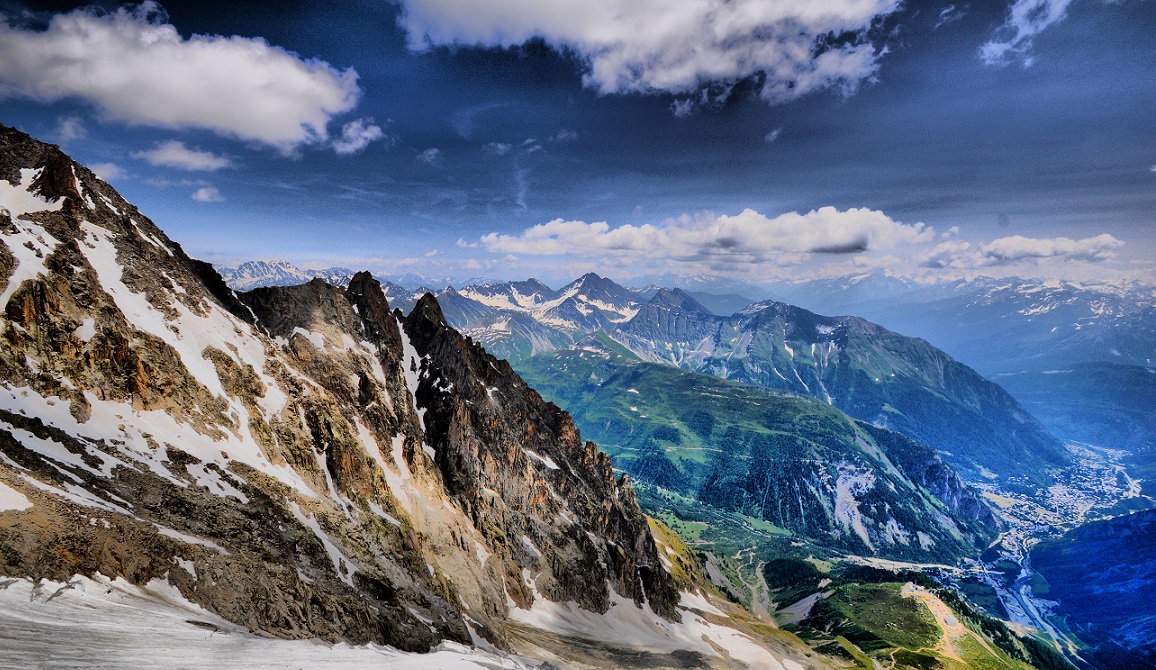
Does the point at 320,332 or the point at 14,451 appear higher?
the point at 320,332

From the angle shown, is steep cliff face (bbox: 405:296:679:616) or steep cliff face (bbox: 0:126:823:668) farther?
steep cliff face (bbox: 405:296:679:616)

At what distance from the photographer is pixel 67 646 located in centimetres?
2567

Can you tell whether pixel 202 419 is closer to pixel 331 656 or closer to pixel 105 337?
pixel 105 337

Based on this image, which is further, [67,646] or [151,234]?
[151,234]

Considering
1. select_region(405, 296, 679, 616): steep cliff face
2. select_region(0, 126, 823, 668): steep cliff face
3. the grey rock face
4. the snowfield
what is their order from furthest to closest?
select_region(405, 296, 679, 616): steep cliff face
select_region(0, 126, 823, 668): steep cliff face
the grey rock face
the snowfield

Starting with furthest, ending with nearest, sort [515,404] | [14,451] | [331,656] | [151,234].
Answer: [515,404] → [151,234] → [14,451] → [331,656]

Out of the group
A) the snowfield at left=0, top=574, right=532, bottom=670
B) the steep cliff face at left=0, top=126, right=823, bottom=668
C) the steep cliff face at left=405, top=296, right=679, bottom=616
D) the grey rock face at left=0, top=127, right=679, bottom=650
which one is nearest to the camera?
the snowfield at left=0, top=574, right=532, bottom=670

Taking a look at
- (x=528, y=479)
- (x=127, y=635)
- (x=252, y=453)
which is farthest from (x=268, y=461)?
(x=528, y=479)

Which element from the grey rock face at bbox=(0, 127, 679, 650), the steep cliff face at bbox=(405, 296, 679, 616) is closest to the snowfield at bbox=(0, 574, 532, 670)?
the grey rock face at bbox=(0, 127, 679, 650)

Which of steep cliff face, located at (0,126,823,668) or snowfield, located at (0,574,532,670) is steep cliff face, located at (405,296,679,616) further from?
snowfield, located at (0,574,532,670)

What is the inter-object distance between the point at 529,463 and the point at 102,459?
101 m

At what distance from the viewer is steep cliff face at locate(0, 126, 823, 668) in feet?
136

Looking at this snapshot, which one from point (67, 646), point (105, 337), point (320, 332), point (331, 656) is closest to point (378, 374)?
point (320, 332)

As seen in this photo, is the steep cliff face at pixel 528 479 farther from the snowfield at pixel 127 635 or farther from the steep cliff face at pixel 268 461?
the snowfield at pixel 127 635
